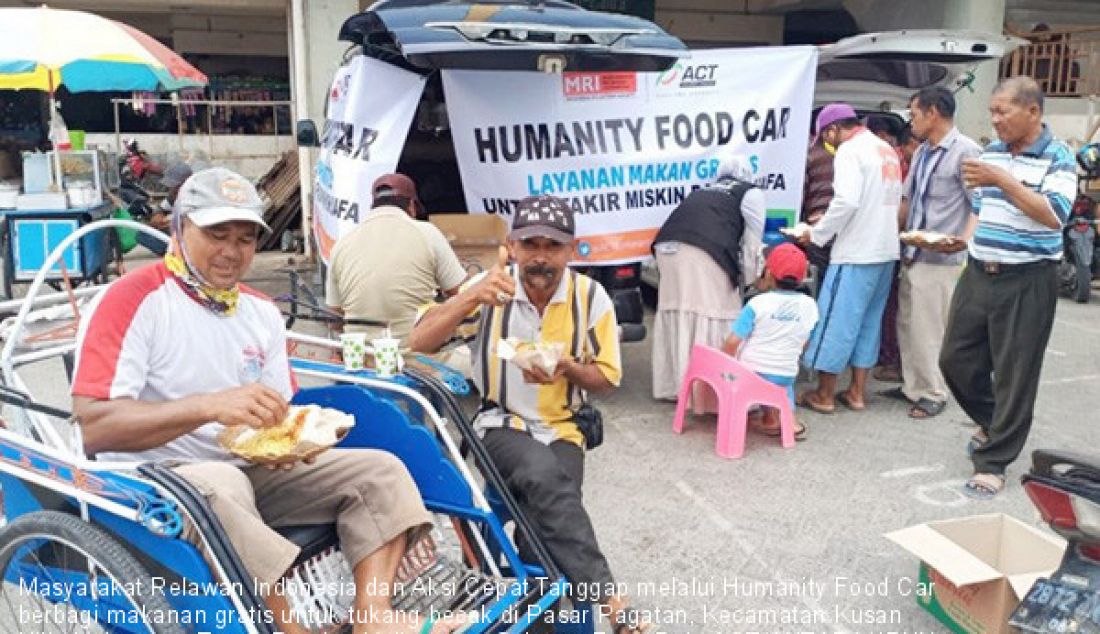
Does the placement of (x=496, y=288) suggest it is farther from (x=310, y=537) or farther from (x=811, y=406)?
(x=811, y=406)

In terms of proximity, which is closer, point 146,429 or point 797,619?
point 146,429

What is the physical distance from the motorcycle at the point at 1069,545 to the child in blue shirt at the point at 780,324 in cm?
231

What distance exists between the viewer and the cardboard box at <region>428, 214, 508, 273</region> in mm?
5633

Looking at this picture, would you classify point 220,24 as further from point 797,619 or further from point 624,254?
point 797,619

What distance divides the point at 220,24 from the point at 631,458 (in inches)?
501

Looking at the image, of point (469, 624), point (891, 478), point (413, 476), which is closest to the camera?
point (469, 624)

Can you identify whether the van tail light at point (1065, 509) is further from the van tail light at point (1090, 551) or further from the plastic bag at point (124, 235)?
the plastic bag at point (124, 235)

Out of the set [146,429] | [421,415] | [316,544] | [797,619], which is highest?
[146,429]

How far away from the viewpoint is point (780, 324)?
4.78m

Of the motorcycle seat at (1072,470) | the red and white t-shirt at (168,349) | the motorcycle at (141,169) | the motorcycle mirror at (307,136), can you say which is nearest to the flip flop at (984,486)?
the motorcycle seat at (1072,470)

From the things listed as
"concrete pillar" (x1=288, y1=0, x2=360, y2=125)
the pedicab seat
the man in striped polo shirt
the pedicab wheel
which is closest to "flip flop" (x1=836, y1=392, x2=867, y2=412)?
the man in striped polo shirt

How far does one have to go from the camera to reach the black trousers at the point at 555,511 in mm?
2770

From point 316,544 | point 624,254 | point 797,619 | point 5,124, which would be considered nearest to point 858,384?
point 624,254

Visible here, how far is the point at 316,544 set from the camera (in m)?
2.50
